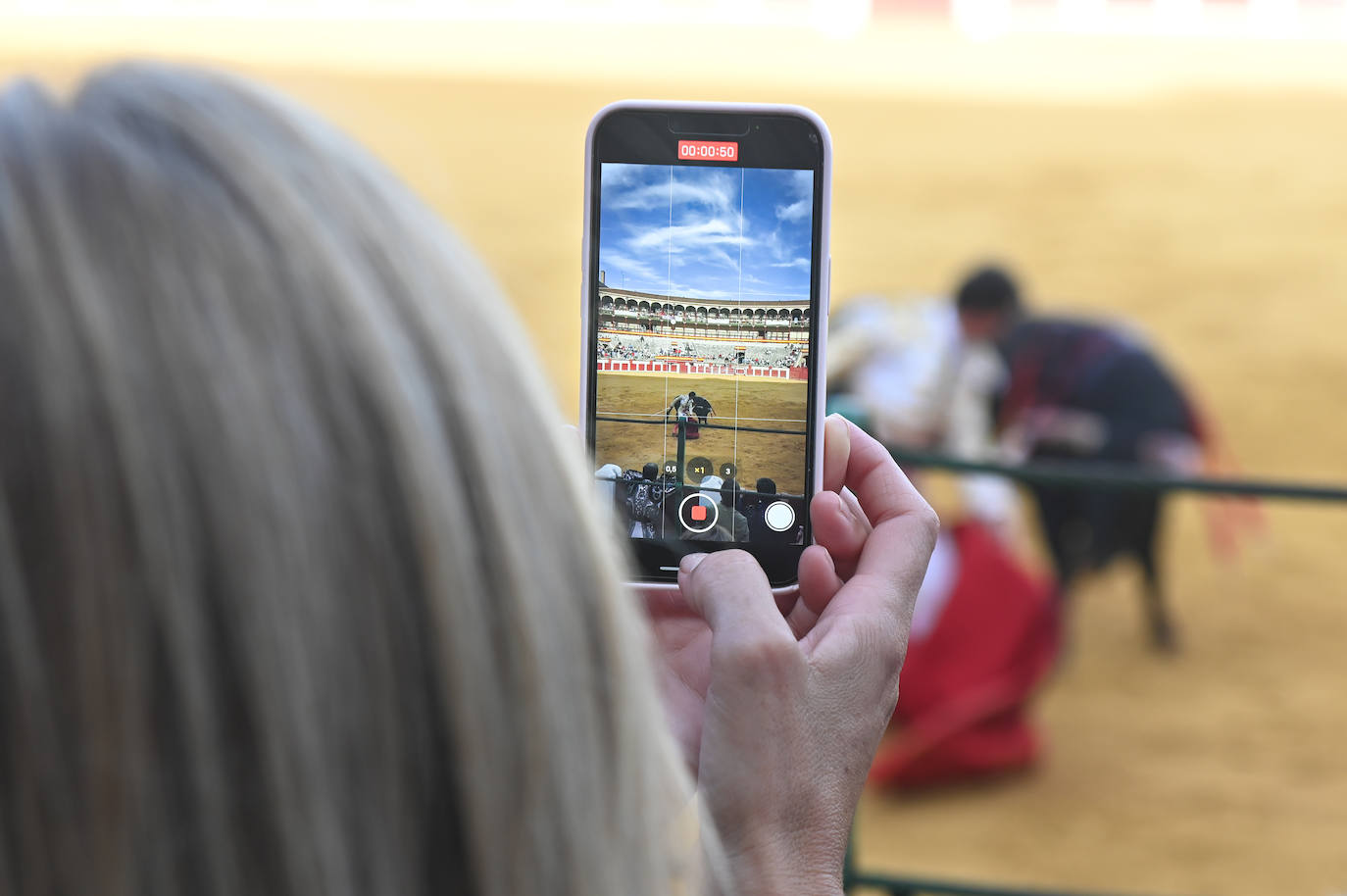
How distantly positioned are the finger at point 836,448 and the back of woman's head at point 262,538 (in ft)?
1.44

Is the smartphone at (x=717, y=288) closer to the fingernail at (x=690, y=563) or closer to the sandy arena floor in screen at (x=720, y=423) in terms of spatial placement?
the sandy arena floor in screen at (x=720, y=423)

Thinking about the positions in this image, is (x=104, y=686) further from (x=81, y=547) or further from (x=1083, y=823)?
(x=1083, y=823)

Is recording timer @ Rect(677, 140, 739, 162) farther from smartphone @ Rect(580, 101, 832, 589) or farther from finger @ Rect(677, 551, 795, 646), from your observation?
finger @ Rect(677, 551, 795, 646)

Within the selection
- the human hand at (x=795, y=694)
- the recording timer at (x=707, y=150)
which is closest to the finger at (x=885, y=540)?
the human hand at (x=795, y=694)

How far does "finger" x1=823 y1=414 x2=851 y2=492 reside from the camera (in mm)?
820

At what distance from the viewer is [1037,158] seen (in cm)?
1214

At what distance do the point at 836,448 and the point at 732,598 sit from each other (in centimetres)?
22

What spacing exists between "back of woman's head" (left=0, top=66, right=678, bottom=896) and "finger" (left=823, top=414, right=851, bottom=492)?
0.44 meters

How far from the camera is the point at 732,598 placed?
63 cm

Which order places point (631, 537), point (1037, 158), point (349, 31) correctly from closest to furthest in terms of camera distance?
point (631, 537) → point (1037, 158) → point (349, 31)

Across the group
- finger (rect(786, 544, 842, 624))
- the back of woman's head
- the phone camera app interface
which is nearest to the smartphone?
the phone camera app interface

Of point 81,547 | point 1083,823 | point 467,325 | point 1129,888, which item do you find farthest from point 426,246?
point 1083,823

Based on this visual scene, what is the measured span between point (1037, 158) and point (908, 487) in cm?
1219

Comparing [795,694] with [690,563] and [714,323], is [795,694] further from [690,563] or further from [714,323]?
[714,323]
